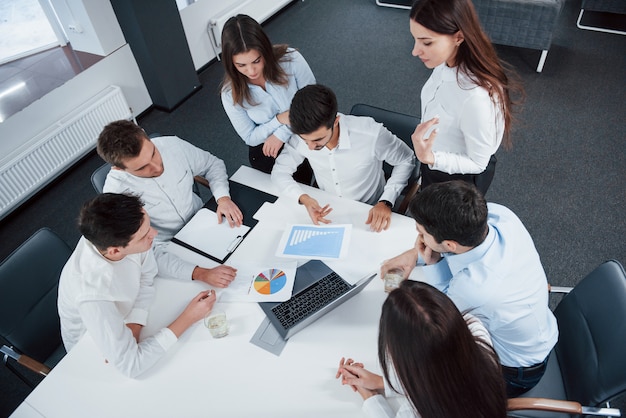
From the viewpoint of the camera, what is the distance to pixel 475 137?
1767 millimetres

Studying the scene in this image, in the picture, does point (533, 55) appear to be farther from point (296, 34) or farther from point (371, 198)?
point (371, 198)

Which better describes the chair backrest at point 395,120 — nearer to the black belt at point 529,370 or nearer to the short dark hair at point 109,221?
the black belt at point 529,370

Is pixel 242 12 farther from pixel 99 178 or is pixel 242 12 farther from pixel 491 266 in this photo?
pixel 491 266

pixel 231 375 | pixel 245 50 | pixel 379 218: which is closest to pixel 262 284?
pixel 231 375

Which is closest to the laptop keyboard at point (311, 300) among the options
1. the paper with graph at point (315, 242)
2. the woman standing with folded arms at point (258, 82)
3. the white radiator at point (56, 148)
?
→ the paper with graph at point (315, 242)

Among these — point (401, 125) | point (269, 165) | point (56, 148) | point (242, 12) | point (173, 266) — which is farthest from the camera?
point (242, 12)

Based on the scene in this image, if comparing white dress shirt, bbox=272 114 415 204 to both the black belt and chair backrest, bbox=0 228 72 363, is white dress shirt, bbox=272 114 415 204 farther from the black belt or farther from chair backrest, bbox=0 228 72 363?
chair backrest, bbox=0 228 72 363

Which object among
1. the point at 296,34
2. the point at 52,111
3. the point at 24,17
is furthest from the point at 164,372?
the point at 296,34

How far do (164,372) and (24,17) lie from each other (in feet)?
11.4

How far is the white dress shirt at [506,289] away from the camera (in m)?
1.39

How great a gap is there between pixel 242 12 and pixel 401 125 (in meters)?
3.05

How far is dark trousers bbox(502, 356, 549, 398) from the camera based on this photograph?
5.13 feet

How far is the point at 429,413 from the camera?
1.13 meters

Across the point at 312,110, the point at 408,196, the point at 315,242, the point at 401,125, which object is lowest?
the point at 408,196
